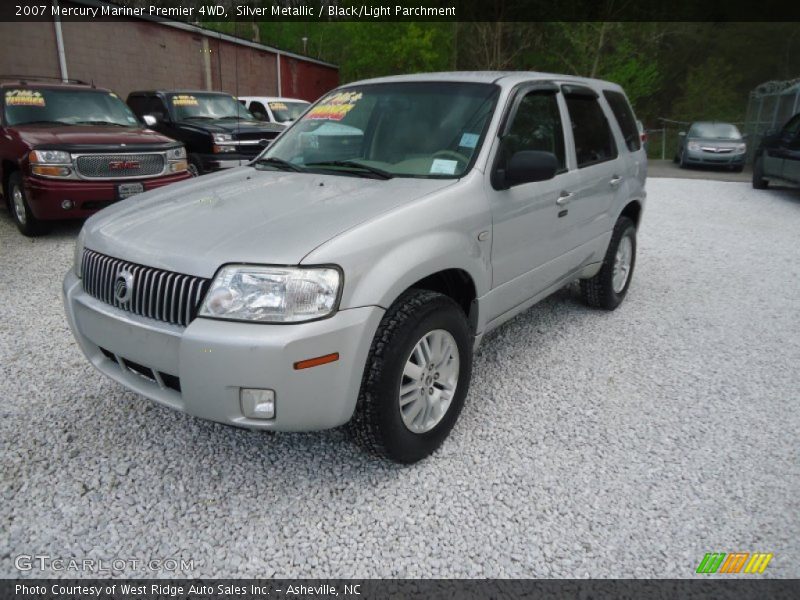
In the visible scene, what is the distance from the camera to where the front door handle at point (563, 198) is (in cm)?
357

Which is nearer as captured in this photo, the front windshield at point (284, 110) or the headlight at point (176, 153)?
the headlight at point (176, 153)

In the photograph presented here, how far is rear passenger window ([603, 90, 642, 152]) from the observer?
4.60 m

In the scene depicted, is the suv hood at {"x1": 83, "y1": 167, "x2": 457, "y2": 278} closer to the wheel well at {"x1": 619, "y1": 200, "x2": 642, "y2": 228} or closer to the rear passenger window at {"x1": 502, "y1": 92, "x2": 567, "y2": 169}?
the rear passenger window at {"x1": 502, "y1": 92, "x2": 567, "y2": 169}

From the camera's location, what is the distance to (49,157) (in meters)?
6.42

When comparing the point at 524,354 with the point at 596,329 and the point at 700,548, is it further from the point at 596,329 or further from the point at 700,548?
the point at 700,548

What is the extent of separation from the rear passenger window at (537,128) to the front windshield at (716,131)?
16161mm

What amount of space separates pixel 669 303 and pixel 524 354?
6.32ft

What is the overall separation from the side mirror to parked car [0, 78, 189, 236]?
17.8 feet

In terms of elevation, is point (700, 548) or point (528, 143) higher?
point (528, 143)

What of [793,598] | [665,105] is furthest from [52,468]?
[665,105]

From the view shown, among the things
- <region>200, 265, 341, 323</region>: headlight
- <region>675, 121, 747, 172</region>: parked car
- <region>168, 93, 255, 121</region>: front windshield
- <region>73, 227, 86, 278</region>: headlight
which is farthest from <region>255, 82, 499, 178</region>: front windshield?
<region>675, 121, 747, 172</region>: parked car

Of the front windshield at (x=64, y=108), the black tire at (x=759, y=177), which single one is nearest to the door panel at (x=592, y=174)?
the front windshield at (x=64, y=108)

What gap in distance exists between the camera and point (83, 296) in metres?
2.72

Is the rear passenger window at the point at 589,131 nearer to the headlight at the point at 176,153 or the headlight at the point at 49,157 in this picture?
the headlight at the point at 176,153
